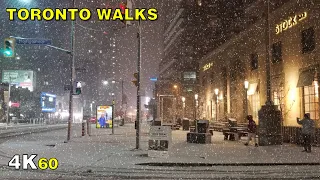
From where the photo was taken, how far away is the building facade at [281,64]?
21.5m

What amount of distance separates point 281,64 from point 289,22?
317 centimetres

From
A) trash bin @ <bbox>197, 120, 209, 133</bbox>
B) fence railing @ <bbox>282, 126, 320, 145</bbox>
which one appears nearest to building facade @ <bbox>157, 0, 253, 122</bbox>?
fence railing @ <bbox>282, 126, 320, 145</bbox>

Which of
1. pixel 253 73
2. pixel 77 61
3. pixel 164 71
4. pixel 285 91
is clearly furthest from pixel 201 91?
A: pixel 77 61

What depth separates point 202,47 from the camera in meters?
81.9

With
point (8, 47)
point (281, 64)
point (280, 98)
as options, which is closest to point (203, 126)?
point (280, 98)

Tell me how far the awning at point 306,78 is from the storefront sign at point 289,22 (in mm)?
3455

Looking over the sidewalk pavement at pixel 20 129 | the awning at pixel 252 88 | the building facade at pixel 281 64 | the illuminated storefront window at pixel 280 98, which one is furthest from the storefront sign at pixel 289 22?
the sidewalk pavement at pixel 20 129

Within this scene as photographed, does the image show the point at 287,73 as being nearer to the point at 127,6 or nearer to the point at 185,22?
the point at 127,6

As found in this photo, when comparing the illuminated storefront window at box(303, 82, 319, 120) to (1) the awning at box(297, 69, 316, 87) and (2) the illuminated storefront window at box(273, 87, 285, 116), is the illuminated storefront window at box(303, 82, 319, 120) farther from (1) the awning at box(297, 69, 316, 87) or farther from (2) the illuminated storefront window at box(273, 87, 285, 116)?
(2) the illuminated storefront window at box(273, 87, 285, 116)

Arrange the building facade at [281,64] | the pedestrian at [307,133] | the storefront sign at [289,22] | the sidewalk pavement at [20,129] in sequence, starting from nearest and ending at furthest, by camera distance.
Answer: the pedestrian at [307,133] → the building facade at [281,64] → the storefront sign at [289,22] → the sidewalk pavement at [20,129]

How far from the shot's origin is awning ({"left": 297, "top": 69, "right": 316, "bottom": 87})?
21.2 meters

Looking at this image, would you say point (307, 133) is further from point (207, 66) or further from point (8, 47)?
point (207, 66)

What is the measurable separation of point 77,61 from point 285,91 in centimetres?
14251

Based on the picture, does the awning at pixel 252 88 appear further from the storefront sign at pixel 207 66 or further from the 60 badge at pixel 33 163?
the 60 badge at pixel 33 163
